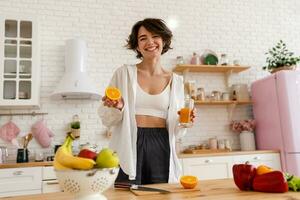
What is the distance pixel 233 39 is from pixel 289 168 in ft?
6.61

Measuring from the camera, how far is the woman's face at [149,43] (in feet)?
5.95

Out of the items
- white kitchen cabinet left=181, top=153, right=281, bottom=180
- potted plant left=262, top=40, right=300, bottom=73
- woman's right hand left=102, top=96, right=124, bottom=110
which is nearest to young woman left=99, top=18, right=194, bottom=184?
woman's right hand left=102, top=96, right=124, bottom=110

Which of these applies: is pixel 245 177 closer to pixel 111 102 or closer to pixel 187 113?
pixel 187 113

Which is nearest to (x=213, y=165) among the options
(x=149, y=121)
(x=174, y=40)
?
(x=174, y=40)

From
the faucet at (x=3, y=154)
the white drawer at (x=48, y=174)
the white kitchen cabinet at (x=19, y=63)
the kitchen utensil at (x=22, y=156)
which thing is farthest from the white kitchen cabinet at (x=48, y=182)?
the white kitchen cabinet at (x=19, y=63)

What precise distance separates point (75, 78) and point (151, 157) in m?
2.07

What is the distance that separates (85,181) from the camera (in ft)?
2.81

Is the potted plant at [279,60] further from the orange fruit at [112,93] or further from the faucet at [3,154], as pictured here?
the faucet at [3,154]

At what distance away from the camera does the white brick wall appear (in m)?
3.84

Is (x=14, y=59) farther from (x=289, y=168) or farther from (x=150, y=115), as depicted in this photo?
(x=289, y=168)

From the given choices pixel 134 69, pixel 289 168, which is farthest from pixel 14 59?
pixel 289 168

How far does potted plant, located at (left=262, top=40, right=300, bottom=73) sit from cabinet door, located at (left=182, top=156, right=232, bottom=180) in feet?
4.76

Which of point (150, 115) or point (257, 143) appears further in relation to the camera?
point (257, 143)

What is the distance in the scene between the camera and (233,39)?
4586mm
